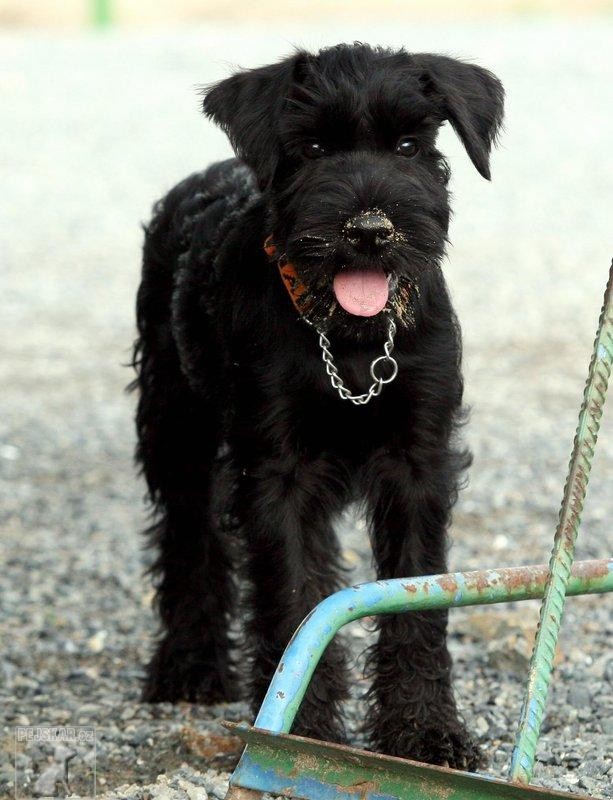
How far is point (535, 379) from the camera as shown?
11445 millimetres

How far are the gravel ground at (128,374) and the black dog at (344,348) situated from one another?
467mm

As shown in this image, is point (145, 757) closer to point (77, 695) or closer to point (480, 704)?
point (77, 695)

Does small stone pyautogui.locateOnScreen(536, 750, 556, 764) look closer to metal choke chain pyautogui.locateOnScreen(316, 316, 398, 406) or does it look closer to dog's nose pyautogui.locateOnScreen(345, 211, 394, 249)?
metal choke chain pyautogui.locateOnScreen(316, 316, 398, 406)

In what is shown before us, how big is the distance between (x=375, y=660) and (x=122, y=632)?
2222 millimetres

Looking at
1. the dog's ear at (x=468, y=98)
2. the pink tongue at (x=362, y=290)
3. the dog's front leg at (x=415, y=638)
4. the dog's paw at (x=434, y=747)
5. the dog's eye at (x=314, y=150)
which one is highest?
the dog's ear at (x=468, y=98)

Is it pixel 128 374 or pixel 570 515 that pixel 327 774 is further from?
pixel 128 374

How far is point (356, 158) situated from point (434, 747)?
179cm

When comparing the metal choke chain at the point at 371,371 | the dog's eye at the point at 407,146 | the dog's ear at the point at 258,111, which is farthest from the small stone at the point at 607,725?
the dog's ear at the point at 258,111

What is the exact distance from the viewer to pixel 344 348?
4.13 meters

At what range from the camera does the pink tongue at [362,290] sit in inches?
153

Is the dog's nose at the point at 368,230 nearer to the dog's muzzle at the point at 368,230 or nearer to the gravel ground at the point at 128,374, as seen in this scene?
the dog's muzzle at the point at 368,230

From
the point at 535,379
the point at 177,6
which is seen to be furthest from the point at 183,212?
the point at 177,6

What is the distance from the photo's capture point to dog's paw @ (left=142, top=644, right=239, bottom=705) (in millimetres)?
5449

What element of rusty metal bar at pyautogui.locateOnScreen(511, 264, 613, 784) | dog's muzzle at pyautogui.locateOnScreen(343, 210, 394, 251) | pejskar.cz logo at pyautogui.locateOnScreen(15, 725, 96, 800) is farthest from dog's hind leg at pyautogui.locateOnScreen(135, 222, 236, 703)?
rusty metal bar at pyautogui.locateOnScreen(511, 264, 613, 784)
